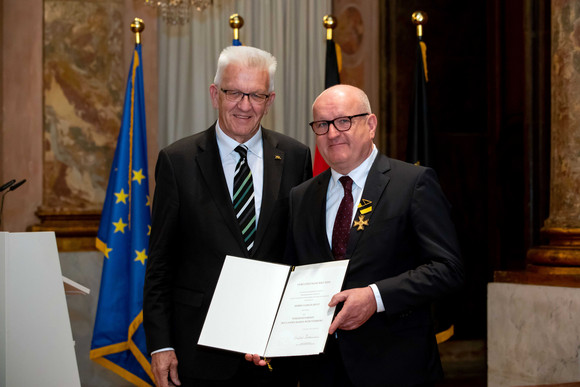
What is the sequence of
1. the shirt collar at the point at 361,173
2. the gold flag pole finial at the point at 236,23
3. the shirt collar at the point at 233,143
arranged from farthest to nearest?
the gold flag pole finial at the point at 236,23 → the shirt collar at the point at 233,143 → the shirt collar at the point at 361,173

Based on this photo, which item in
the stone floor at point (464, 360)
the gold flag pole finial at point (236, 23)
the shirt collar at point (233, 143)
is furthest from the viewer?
the stone floor at point (464, 360)

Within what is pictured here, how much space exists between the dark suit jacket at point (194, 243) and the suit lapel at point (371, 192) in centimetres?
42

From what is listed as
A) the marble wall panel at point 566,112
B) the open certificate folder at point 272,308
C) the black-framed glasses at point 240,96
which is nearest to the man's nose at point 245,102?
the black-framed glasses at point 240,96

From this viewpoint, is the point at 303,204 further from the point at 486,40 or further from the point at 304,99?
the point at 486,40

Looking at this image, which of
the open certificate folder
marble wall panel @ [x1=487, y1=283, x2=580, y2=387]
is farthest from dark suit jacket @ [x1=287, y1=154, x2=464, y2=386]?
marble wall panel @ [x1=487, y1=283, x2=580, y2=387]

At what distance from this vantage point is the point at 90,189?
586 cm

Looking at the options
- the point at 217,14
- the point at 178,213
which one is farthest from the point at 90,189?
the point at 178,213

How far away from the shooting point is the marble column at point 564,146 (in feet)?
13.6

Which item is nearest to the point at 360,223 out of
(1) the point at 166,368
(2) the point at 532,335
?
(1) the point at 166,368

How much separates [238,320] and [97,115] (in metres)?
3.83

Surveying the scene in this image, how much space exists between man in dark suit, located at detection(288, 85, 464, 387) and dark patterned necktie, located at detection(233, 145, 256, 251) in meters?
→ 0.20

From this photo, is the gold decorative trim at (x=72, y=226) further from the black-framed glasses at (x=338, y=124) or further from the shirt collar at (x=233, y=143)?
the black-framed glasses at (x=338, y=124)

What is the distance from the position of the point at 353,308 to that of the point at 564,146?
2.42 metres

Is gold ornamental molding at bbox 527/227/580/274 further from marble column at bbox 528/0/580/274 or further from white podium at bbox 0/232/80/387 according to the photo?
white podium at bbox 0/232/80/387
